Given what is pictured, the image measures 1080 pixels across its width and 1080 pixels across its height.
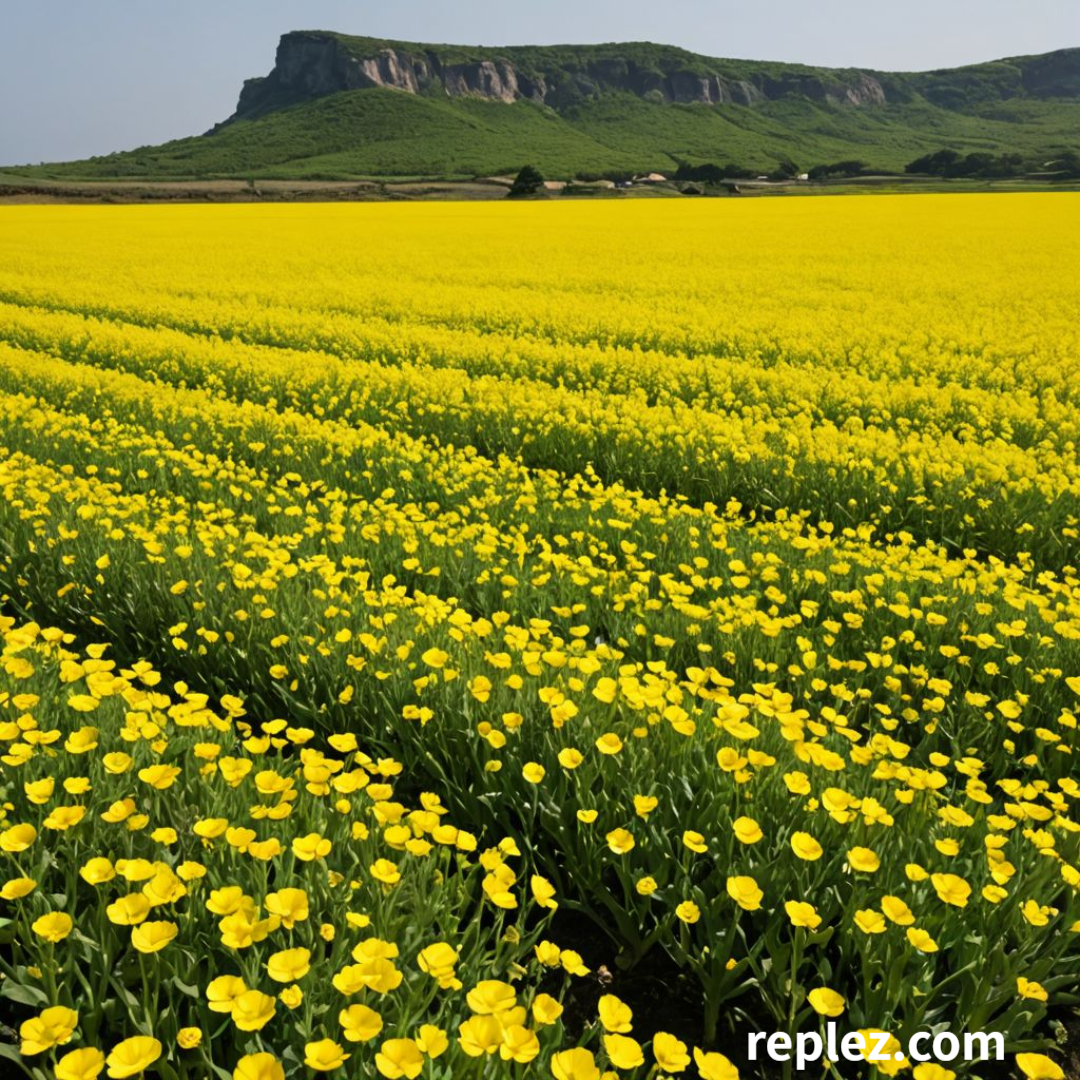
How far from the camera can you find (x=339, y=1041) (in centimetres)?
184

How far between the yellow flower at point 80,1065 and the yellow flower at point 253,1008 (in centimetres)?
25

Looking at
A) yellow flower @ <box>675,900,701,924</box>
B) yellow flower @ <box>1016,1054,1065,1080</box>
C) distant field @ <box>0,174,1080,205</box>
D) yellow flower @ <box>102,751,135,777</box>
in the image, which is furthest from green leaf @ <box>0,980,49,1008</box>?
distant field @ <box>0,174,1080,205</box>

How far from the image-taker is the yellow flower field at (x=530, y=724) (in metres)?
2.02

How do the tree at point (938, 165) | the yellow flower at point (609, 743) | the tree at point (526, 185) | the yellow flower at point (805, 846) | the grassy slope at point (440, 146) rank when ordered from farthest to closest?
the grassy slope at point (440, 146)
the tree at point (938, 165)
the tree at point (526, 185)
the yellow flower at point (609, 743)
the yellow flower at point (805, 846)

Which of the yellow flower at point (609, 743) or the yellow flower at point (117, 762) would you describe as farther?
the yellow flower at point (609, 743)

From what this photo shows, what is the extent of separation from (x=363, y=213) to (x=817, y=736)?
1720 inches

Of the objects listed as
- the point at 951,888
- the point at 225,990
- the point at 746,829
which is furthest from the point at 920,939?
the point at 225,990

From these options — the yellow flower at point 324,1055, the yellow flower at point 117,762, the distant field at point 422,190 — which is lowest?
the yellow flower at point 324,1055

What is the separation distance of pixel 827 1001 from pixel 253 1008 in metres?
1.28

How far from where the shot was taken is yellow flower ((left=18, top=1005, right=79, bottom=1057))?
1675mm

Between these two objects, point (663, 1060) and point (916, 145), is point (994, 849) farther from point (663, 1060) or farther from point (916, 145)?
point (916, 145)

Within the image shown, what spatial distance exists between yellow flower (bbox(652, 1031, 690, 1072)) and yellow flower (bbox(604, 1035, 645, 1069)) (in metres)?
0.04

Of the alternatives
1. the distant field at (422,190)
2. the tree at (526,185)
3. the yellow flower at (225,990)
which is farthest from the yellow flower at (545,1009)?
the tree at (526,185)

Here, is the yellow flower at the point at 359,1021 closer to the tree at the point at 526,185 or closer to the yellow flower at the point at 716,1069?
the yellow flower at the point at 716,1069
